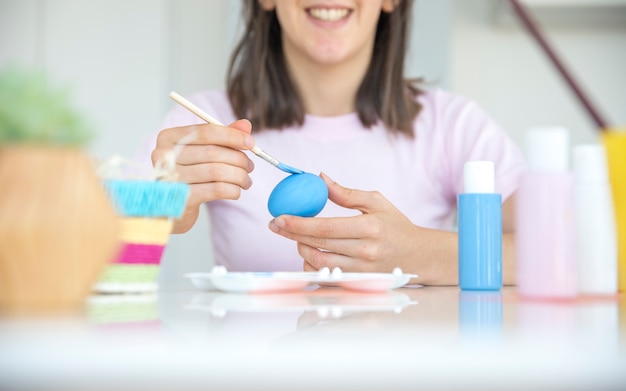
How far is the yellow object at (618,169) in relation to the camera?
688mm

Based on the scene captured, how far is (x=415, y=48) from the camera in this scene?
273 centimetres

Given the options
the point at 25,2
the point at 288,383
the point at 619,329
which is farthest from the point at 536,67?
the point at 288,383

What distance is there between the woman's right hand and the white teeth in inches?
22.3

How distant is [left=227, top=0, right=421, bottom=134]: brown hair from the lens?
1861mm

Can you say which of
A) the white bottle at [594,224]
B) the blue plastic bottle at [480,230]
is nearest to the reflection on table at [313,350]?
the white bottle at [594,224]

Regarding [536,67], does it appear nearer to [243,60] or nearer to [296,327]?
[243,60]

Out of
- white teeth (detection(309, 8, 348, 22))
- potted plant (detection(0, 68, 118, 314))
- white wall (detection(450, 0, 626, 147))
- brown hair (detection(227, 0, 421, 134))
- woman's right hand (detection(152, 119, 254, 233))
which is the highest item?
white wall (detection(450, 0, 626, 147))

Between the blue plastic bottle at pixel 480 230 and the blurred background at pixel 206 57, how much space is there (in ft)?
5.33

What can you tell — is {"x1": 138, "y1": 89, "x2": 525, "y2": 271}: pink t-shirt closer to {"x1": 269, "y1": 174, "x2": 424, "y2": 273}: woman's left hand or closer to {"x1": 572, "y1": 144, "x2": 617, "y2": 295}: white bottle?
{"x1": 269, "y1": 174, "x2": 424, "y2": 273}: woman's left hand

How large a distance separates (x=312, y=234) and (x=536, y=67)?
1664mm

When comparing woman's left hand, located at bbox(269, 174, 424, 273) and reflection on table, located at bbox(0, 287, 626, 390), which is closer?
Answer: reflection on table, located at bbox(0, 287, 626, 390)

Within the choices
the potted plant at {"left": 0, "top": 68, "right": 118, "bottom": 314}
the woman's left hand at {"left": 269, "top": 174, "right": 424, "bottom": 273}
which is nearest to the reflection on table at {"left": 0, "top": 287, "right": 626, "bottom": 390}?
the potted plant at {"left": 0, "top": 68, "right": 118, "bottom": 314}

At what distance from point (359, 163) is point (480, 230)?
82cm

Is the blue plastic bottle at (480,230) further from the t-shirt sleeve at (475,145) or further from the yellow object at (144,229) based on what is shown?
the t-shirt sleeve at (475,145)
